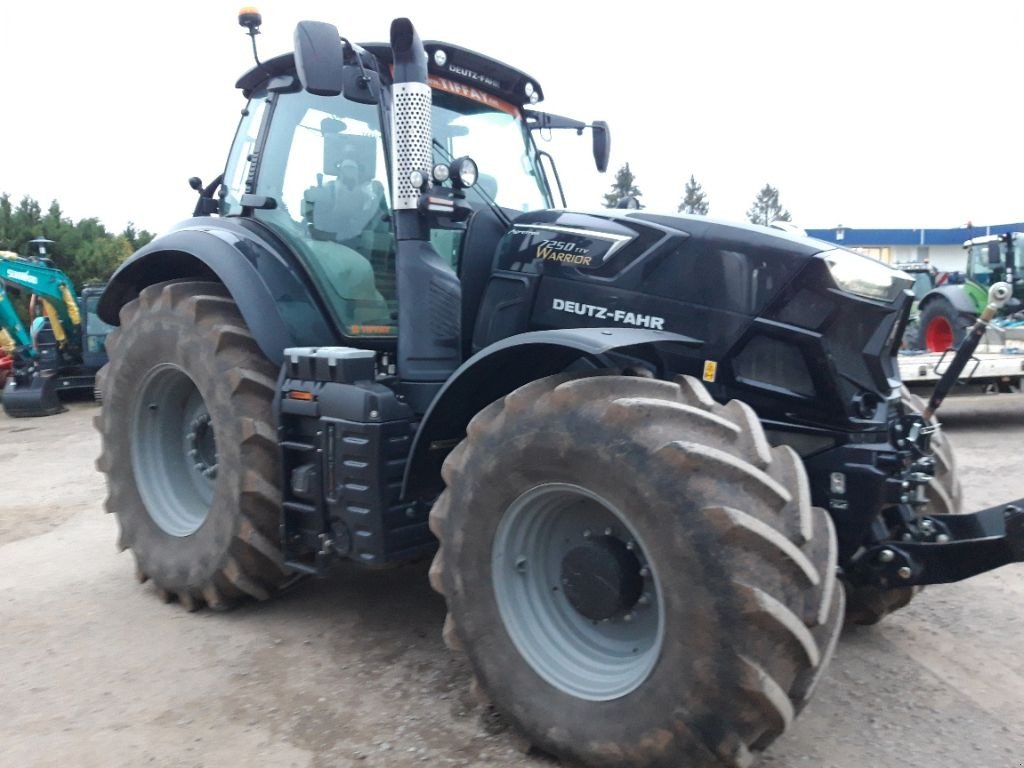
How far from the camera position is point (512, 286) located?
3885 millimetres

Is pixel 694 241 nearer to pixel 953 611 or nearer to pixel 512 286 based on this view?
pixel 512 286

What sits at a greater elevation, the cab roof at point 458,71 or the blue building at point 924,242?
the cab roof at point 458,71

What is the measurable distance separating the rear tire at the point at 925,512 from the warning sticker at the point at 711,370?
910 millimetres

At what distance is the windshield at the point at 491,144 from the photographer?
167 inches

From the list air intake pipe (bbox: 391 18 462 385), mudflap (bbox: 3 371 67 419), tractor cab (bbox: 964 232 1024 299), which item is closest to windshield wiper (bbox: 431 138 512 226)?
air intake pipe (bbox: 391 18 462 385)

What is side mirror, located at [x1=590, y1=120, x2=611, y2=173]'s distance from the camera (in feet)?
16.8

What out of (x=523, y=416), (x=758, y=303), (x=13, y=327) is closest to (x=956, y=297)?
(x=758, y=303)

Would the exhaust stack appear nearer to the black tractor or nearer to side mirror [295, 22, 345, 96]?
the black tractor

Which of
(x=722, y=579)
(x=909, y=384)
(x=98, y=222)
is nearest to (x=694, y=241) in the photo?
(x=722, y=579)

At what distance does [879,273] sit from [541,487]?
148 cm

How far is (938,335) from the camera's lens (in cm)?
1305

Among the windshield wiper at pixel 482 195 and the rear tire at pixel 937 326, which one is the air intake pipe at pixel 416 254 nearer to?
the windshield wiper at pixel 482 195

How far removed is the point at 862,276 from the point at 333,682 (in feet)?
8.16

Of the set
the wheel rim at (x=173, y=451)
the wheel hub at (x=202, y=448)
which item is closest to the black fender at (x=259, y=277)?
the wheel rim at (x=173, y=451)
